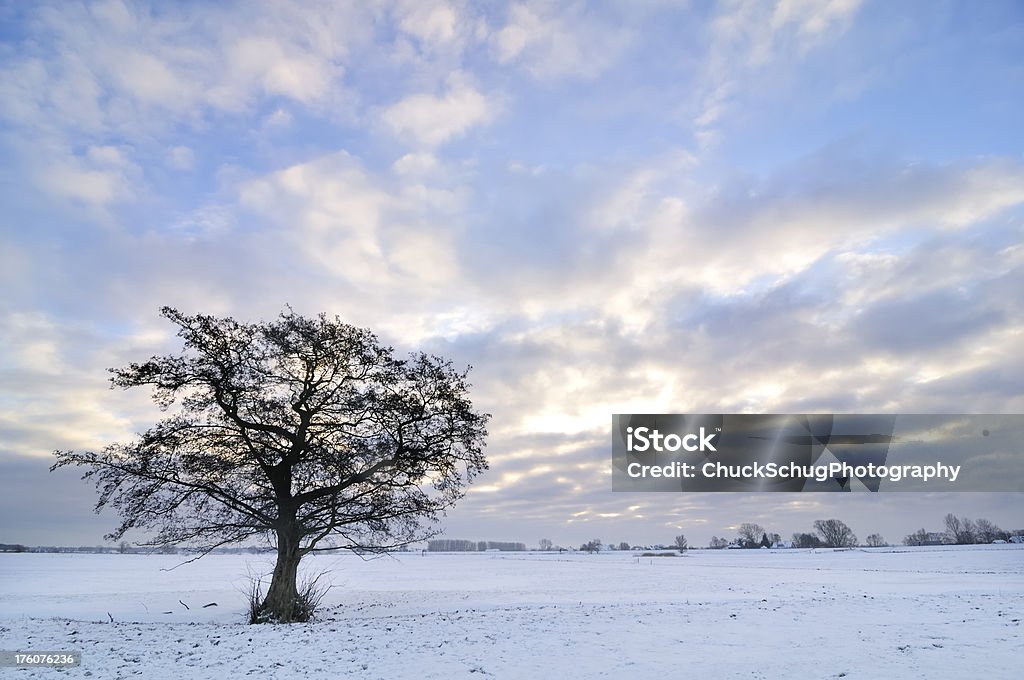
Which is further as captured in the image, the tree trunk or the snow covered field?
the tree trunk

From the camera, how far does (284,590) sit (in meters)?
20.5

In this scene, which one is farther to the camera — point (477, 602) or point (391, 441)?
point (477, 602)

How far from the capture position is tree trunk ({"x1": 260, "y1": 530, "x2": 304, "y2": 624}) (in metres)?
20.1

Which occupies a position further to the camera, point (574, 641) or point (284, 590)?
point (284, 590)

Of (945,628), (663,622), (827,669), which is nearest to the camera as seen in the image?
(827,669)

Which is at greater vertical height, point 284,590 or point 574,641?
point 284,590

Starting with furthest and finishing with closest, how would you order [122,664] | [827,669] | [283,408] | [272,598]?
1. [283,408]
2. [272,598]
3. [122,664]
4. [827,669]

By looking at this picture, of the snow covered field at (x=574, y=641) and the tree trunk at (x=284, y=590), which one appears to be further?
the tree trunk at (x=284, y=590)

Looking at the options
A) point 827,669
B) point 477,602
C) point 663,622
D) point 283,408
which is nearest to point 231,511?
point 283,408

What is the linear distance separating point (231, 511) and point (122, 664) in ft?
28.1

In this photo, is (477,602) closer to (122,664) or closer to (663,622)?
(663,622)

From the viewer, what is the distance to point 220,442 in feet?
69.1

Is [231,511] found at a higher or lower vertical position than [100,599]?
Answer: higher

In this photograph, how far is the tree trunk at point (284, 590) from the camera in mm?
20078
